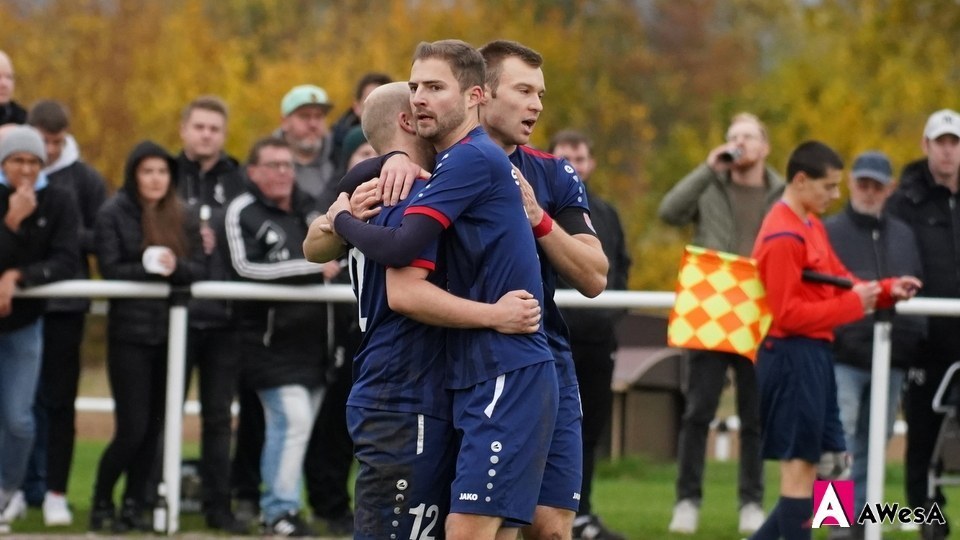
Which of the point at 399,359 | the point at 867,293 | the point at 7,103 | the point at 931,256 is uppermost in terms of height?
the point at 7,103

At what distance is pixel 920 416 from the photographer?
10023 mm

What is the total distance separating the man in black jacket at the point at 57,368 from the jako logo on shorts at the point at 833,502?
4.20m

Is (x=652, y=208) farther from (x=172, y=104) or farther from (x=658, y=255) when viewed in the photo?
(x=172, y=104)

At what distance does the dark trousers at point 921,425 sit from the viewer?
9.91 meters

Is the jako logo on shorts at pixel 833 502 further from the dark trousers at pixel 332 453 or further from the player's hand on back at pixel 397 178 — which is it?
the player's hand on back at pixel 397 178

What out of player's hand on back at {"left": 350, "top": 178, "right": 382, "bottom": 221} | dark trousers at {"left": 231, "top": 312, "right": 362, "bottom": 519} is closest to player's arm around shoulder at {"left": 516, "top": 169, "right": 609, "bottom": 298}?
player's hand on back at {"left": 350, "top": 178, "right": 382, "bottom": 221}

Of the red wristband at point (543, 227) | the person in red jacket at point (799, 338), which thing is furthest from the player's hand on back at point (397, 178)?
the person in red jacket at point (799, 338)

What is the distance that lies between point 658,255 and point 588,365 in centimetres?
1852

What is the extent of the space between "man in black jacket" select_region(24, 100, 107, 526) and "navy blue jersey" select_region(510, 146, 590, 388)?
3924 millimetres

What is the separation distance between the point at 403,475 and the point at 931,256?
17.7 ft

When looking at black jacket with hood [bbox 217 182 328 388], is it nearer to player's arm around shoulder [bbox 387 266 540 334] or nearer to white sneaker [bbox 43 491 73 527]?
white sneaker [bbox 43 491 73 527]

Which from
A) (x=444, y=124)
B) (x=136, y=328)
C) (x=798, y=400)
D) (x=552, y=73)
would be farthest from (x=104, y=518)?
(x=552, y=73)

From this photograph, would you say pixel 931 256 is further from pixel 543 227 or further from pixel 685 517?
pixel 543 227

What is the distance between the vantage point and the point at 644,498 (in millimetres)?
11797
